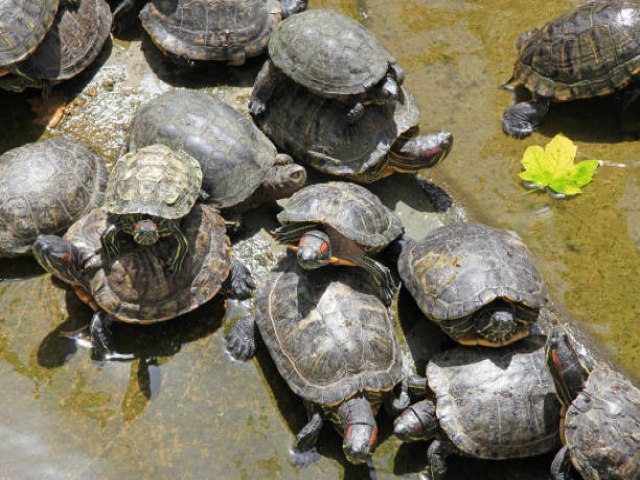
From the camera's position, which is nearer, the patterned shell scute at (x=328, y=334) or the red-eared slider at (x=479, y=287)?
the patterned shell scute at (x=328, y=334)

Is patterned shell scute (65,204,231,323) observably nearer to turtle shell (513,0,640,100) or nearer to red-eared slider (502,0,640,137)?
red-eared slider (502,0,640,137)

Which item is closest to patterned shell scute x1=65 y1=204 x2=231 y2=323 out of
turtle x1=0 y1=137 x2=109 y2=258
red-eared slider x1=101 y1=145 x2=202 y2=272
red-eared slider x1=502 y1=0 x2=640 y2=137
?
red-eared slider x1=101 y1=145 x2=202 y2=272

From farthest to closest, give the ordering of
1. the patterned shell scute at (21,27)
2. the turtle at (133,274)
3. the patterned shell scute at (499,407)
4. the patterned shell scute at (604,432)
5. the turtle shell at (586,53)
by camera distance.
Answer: the turtle shell at (586,53), the patterned shell scute at (21,27), the turtle at (133,274), the patterned shell scute at (499,407), the patterned shell scute at (604,432)

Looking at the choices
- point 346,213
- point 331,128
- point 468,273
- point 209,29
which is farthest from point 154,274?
point 209,29

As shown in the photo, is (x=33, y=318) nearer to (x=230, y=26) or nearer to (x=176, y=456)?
(x=176, y=456)

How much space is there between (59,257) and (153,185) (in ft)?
3.22

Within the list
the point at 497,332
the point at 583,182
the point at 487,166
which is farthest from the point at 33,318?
the point at 583,182

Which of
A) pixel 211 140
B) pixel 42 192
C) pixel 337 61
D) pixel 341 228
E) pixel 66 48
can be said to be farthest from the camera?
pixel 66 48

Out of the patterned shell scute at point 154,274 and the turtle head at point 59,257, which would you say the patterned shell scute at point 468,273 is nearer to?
the patterned shell scute at point 154,274

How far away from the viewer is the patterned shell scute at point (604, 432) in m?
4.59

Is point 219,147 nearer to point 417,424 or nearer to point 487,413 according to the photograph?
point 417,424

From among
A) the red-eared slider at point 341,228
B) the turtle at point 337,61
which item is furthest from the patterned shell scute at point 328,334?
the turtle at point 337,61

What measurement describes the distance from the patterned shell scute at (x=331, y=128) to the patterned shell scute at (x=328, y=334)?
4.79 feet

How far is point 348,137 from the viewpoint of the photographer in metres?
6.60
